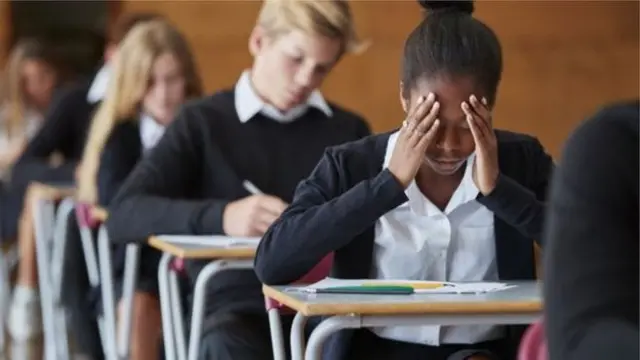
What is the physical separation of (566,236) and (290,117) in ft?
4.90

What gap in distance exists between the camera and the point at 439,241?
66.4 inches

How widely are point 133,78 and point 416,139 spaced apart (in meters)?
1.52

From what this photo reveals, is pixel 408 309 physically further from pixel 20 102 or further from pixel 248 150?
pixel 20 102

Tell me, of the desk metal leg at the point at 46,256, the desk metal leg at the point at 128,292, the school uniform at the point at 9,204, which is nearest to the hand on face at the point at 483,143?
the desk metal leg at the point at 128,292

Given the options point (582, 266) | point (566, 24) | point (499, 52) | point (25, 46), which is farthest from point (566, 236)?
point (25, 46)

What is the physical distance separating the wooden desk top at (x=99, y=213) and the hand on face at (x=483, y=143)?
117 centimetres

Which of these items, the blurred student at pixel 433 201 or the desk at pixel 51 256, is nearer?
the blurred student at pixel 433 201

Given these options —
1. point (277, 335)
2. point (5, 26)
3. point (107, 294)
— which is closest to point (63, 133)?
point (107, 294)

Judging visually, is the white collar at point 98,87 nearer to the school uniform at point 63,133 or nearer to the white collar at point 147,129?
the school uniform at point 63,133

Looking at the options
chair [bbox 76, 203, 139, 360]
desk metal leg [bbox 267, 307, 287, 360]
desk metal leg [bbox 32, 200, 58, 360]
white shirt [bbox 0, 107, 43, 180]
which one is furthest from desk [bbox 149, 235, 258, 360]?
white shirt [bbox 0, 107, 43, 180]

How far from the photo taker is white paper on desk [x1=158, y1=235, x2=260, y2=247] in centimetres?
204

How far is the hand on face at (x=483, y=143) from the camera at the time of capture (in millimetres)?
1589

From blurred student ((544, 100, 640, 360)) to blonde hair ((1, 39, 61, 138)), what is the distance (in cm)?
373

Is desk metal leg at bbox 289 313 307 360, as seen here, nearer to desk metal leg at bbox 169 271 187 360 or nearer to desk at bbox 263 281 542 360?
desk at bbox 263 281 542 360
